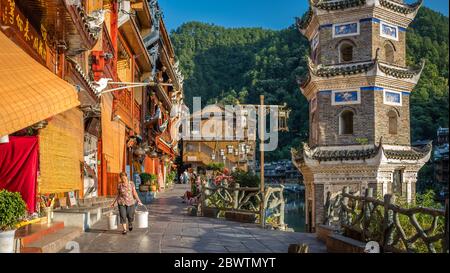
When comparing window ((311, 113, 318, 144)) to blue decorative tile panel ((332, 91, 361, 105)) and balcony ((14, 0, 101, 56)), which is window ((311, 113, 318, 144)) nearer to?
blue decorative tile panel ((332, 91, 361, 105))

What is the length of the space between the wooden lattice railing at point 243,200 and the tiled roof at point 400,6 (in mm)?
14319

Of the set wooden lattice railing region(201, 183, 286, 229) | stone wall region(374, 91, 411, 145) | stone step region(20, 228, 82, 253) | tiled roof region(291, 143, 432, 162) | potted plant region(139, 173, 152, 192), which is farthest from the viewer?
stone wall region(374, 91, 411, 145)

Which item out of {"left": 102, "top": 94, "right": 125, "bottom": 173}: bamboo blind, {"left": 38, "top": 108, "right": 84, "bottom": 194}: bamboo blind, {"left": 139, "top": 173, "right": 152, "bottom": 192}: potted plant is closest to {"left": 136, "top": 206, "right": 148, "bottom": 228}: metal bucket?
{"left": 38, "top": 108, "right": 84, "bottom": 194}: bamboo blind

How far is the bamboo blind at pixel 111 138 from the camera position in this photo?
639 inches

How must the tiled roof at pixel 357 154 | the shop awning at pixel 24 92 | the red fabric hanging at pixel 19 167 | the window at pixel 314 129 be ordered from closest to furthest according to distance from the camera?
the shop awning at pixel 24 92 → the red fabric hanging at pixel 19 167 → the tiled roof at pixel 357 154 → the window at pixel 314 129

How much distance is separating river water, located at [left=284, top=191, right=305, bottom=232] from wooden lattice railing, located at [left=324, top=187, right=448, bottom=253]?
134ft

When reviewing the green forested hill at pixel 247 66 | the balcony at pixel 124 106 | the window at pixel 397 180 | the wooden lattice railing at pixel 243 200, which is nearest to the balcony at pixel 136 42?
the balcony at pixel 124 106

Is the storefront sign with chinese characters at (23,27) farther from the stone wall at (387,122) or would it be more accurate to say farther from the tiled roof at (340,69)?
the stone wall at (387,122)

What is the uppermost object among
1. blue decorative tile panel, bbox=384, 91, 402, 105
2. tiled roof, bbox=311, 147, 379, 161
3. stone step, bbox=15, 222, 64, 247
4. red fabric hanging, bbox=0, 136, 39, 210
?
blue decorative tile panel, bbox=384, 91, 402, 105

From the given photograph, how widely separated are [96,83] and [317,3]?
15.8 metres

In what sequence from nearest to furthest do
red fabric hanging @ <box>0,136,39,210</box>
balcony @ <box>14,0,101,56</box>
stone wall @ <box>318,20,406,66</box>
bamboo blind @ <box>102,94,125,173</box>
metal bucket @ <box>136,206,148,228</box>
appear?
red fabric hanging @ <box>0,136,39,210</box>, balcony @ <box>14,0,101,56</box>, metal bucket @ <box>136,206,148,228</box>, bamboo blind @ <box>102,94,125,173</box>, stone wall @ <box>318,20,406,66</box>

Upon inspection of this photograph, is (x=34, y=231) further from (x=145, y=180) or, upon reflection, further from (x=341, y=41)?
(x=341, y=41)

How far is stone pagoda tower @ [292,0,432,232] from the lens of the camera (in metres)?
27.0

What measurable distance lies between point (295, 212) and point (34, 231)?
73257 mm
